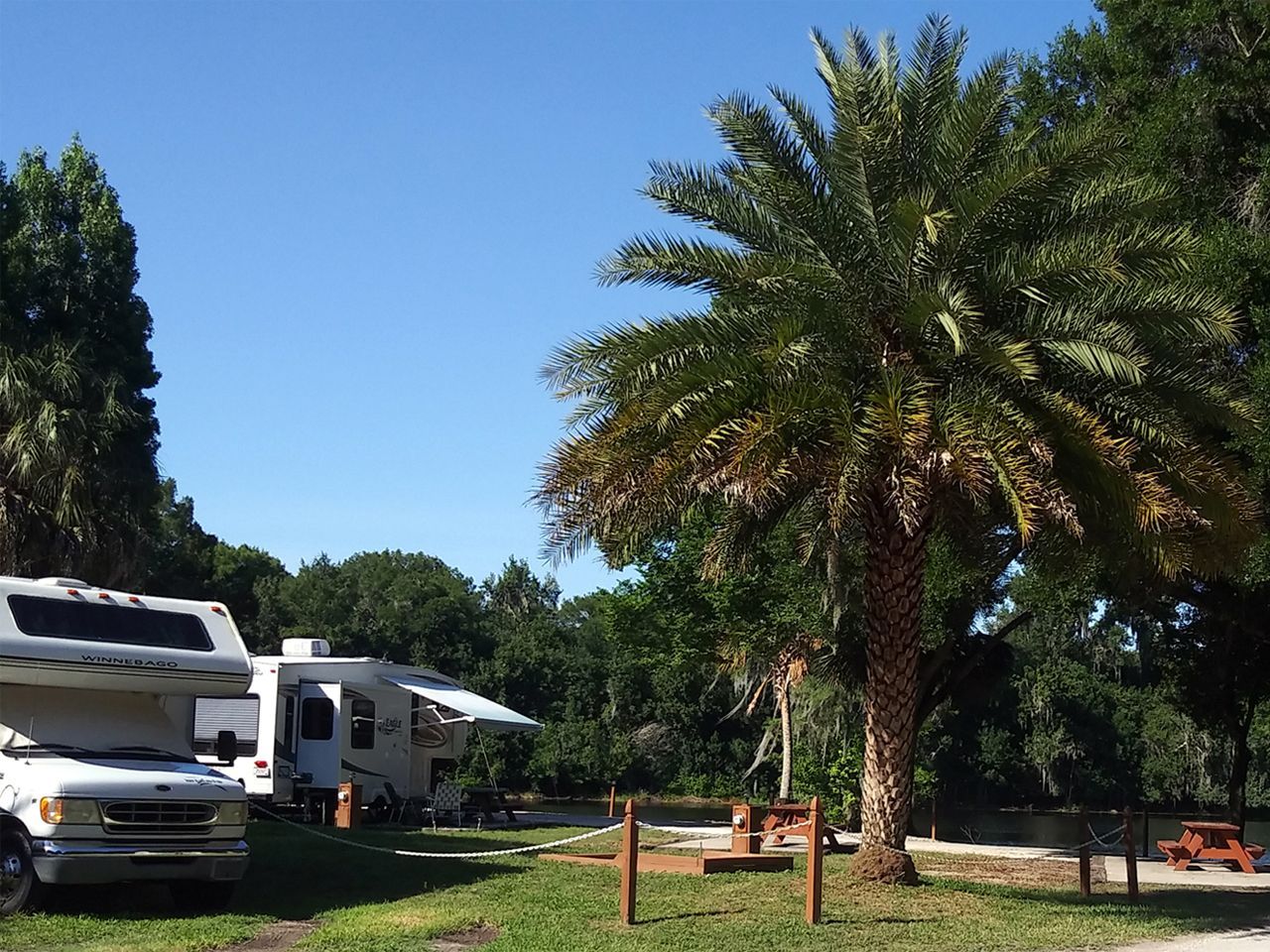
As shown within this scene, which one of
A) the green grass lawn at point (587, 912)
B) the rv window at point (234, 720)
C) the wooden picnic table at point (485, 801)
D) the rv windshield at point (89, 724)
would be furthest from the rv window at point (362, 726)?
the rv windshield at point (89, 724)

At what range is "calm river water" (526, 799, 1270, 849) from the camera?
35.6 meters

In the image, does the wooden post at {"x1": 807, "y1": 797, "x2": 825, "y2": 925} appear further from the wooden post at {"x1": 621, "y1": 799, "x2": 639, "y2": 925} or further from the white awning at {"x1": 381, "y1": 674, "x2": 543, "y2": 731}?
the white awning at {"x1": 381, "y1": 674, "x2": 543, "y2": 731}

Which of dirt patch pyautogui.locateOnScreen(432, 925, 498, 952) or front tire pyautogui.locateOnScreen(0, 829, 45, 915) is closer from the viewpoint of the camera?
dirt patch pyautogui.locateOnScreen(432, 925, 498, 952)

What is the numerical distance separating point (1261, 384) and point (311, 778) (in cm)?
1653

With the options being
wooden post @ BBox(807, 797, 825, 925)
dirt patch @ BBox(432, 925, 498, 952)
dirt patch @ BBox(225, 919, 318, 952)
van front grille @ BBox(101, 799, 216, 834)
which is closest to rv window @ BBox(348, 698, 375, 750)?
van front grille @ BBox(101, 799, 216, 834)

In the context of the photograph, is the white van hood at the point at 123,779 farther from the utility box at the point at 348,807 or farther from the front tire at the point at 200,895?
the utility box at the point at 348,807

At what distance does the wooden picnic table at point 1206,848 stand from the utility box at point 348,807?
43.1 feet

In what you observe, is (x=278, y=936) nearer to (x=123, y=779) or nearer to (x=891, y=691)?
(x=123, y=779)

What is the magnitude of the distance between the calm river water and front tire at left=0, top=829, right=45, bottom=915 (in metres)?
22.6

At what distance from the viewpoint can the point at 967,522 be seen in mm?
17812

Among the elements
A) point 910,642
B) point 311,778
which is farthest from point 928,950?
point 311,778

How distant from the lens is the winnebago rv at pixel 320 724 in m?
24.4

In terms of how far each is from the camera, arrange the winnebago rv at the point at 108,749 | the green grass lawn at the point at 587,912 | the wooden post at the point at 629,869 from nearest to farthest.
A: the green grass lawn at the point at 587,912 → the winnebago rv at the point at 108,749 → the wooden post at the point at 629,869

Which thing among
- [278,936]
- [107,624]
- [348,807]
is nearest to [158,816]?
[278,936]
